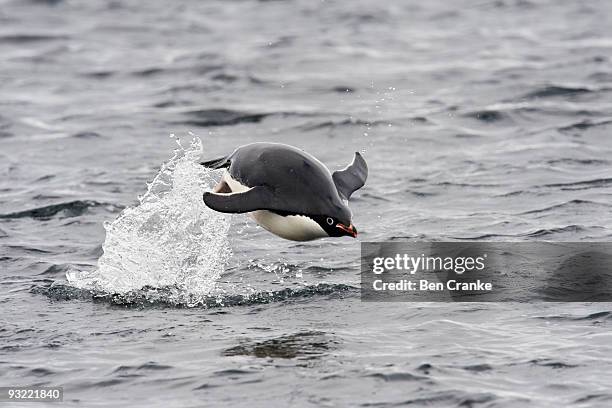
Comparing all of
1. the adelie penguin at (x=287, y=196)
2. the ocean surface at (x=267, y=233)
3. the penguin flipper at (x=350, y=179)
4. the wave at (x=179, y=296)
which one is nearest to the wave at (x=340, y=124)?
the ocean surface at (x=267, y=233)

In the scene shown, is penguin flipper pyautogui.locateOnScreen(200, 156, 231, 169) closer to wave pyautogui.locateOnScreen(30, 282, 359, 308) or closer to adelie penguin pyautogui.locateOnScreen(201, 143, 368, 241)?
adelie penguin pyautogui.locateOnScreen(201, 143, 368, 241)

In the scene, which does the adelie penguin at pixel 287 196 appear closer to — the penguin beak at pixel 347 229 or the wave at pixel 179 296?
the penguin beak at pixel 347 229

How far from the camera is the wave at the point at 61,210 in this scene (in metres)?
13.3

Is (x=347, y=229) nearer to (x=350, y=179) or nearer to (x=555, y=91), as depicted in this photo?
(x=350, y=179)

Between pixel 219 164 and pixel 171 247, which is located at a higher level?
pixel 219 164

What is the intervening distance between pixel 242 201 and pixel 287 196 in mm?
333

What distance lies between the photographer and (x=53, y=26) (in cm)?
2725

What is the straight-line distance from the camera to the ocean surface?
27.4ft

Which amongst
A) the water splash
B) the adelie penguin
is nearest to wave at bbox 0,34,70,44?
the water splash

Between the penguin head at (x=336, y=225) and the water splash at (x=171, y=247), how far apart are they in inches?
73.5

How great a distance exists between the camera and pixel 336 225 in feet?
28.1

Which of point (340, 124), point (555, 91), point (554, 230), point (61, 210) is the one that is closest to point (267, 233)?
point (61, 210)

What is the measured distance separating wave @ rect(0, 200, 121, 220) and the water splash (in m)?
1.98

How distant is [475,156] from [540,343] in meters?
6.70
